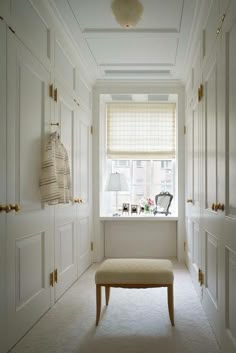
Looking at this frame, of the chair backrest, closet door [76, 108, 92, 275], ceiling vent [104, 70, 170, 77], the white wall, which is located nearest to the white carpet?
closet door [76, 108, 92, 275]

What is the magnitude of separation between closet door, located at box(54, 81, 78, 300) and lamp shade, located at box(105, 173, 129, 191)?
3.30 ft

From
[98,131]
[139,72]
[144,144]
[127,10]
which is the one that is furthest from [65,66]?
[144,144]

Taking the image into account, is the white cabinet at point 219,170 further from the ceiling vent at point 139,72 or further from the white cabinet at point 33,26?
the ceiling vent at point 139,72

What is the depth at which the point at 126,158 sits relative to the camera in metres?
5.18

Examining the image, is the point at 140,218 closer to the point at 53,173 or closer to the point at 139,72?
the point at 139,72

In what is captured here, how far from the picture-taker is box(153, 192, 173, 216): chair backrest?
194 inches

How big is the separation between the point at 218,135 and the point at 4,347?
74.2 inches

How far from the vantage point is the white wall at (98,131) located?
475cm

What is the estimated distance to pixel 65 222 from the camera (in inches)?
134

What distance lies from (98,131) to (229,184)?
10.2 feet

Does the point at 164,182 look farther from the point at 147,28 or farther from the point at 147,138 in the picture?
the point at 147,28

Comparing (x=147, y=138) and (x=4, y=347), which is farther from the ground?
(x=147, y=138)

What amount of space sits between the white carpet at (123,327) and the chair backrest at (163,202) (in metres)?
1.67

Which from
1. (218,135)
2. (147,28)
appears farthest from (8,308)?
(147,28)
